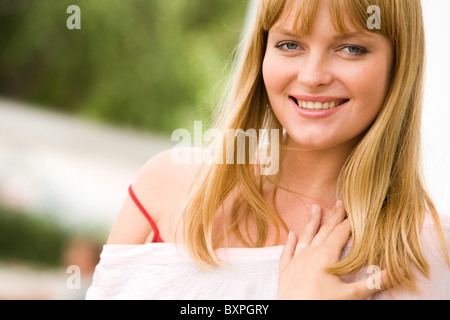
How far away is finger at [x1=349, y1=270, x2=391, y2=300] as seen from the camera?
3.14ft

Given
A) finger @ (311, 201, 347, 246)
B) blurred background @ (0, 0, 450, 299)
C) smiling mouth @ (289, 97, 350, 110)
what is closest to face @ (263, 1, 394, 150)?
smiling mouth @ (289, 97, 350, 110)

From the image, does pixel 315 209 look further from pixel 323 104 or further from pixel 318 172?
pixel 323 104

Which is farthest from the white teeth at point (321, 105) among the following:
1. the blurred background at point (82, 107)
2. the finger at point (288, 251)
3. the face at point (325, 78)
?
Answer: the blurred background at point (82, 107)

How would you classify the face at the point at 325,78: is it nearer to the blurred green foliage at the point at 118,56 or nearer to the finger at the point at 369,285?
the finger at the point at 369,285

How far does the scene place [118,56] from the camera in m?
4.07

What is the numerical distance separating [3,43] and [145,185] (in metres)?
3.27

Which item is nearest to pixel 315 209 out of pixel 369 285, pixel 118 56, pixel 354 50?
pixel 369 285

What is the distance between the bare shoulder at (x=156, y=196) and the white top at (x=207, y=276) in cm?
5

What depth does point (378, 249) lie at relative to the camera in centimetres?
100

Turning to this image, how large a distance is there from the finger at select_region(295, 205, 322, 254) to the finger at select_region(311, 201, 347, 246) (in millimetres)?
13

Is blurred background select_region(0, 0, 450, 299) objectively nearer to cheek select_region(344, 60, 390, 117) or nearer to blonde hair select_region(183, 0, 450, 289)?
blonde hair select_region(183, 0, 450, 289)

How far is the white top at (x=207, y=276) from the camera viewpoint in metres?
0.98

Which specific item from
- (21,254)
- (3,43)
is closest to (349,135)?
(21,254)

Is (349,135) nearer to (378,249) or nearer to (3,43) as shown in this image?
(378,249)
